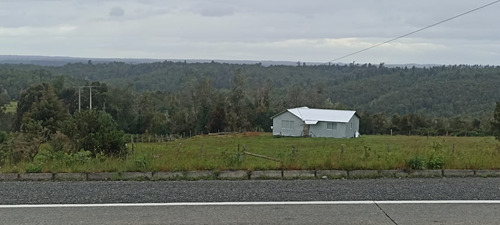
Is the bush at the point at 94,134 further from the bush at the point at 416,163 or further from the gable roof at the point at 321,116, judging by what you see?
the gable roof at the point at 321,116

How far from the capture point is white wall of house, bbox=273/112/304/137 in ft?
206

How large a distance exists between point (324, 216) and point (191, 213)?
164 cm

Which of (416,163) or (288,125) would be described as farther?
(288,125)

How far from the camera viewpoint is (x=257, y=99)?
84938 mm

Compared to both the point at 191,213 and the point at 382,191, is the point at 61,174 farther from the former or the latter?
the point at 382,191

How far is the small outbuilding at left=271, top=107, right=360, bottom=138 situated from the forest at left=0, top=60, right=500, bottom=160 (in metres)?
12.3

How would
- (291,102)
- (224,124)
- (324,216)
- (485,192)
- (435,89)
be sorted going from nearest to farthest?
(324,216)
(485,192)
(224,124)
(291,102)
(435,89)

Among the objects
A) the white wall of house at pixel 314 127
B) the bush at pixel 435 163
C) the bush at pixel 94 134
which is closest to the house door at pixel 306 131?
the white wall of house at pixel 314 127

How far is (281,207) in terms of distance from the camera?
634 centimetres

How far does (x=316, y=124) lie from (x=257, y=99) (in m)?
24.8

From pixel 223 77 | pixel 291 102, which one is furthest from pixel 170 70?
pixel 291 102

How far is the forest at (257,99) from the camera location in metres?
72.8

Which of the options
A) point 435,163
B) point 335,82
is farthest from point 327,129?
point 335,82

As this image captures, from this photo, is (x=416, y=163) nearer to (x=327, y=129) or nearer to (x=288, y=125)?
(x=327, y=129)
